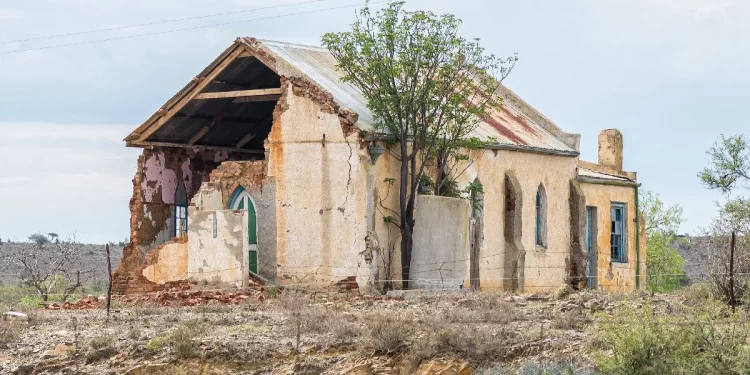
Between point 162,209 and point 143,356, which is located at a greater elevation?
point 162,209

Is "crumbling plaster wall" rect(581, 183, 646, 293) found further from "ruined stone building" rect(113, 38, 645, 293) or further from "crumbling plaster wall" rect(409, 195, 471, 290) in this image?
"crumbling plaster wall" rect(409, 195, 471, 290)

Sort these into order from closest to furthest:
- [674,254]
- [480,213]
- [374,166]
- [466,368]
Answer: [466,368] → [374,166] → [480,213] → [674,254]

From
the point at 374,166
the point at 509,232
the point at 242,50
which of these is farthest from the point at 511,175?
the point at 242,50

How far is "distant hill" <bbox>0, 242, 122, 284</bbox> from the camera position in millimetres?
53344

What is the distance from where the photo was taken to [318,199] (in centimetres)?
2552

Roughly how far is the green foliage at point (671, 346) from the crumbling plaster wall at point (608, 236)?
17.3 meters

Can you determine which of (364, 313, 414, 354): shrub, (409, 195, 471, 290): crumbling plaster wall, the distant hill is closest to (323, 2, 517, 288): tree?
(409, 195, 471, 290): crumbling plaster wall

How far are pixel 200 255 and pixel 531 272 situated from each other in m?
8.25

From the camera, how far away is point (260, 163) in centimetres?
2647

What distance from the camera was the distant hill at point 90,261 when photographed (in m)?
53.3

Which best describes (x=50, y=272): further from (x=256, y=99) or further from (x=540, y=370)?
(x=540, y=370)

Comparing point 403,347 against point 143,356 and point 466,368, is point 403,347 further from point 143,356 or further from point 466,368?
point 143,356

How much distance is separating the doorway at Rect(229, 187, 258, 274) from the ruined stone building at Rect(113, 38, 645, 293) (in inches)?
1.3

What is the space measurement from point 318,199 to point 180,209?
241 inches
